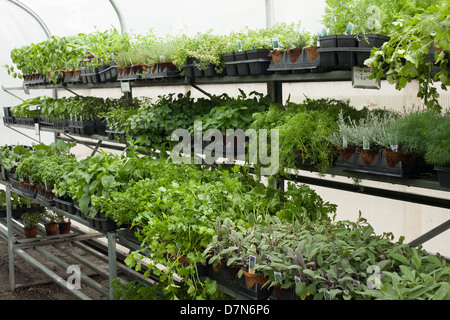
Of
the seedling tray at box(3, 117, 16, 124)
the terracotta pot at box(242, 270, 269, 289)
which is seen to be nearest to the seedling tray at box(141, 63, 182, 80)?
the terracotta pot at box(242, 270, 269, 289)

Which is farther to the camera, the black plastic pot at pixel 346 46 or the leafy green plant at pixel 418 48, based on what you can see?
the black plastic pot at pixel 346 46

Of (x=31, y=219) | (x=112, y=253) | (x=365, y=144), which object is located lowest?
(x=31, y=219)

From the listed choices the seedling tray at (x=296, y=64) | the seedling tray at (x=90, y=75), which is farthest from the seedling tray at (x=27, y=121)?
the seedling tray at (x=296, y=64)

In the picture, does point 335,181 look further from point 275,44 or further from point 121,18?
point 121,18

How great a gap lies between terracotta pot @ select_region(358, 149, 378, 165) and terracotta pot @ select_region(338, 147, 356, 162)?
67 millimetres

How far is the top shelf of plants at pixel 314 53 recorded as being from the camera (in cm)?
176

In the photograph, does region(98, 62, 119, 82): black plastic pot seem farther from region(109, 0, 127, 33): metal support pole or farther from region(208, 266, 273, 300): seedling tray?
region(208, 266, 273, 300): seedling tray

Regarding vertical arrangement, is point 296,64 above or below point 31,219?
above

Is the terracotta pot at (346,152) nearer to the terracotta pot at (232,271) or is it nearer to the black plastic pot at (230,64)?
the terracotta pot at (232,271)

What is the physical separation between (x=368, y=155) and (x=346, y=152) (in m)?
0.13

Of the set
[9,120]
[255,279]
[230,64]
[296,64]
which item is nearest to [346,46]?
[296,64]

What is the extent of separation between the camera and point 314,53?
238 centimetres

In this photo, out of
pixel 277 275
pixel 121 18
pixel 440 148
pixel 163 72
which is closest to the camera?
pixel 440 148

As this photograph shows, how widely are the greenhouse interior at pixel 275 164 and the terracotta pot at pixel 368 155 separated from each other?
0.03 feet
